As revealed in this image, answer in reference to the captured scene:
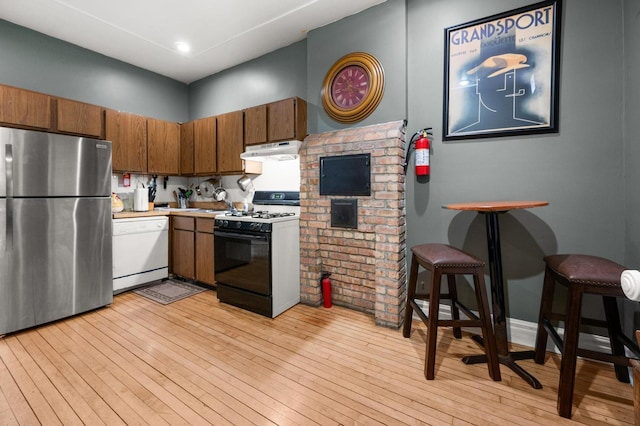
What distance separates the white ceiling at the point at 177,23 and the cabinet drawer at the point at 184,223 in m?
2.12

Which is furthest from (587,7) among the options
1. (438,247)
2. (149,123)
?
(149,123)

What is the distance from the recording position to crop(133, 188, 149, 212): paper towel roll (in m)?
3.78

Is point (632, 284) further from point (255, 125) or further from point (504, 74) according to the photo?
point (255, 125)

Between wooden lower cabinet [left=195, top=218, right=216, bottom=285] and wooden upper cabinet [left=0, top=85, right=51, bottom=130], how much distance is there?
1799 millimetres

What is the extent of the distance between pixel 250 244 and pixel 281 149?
3.53 ft

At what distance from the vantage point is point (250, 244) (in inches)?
107

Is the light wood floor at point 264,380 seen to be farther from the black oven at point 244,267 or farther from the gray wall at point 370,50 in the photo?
the gray wall at point 370,50

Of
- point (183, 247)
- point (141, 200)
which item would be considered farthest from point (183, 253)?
point (141, 200)

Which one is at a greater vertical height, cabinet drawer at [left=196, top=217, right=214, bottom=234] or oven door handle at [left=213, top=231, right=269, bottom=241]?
cabinet drawer at [left=196, top=217, right=214, bottom=234]

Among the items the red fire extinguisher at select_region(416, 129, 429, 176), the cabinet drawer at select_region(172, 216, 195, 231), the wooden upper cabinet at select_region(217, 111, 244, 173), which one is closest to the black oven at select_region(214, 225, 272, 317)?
the cabinet drawer at select_region(172, 216, 195, 231)

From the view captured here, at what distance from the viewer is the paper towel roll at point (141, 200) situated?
3.78 m

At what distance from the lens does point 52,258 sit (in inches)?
98.9

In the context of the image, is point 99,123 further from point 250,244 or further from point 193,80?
point 250,244

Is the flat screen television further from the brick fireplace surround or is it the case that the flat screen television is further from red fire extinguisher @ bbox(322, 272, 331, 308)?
red fire extinguisher @ bbox(322, 272, 331, 308)
